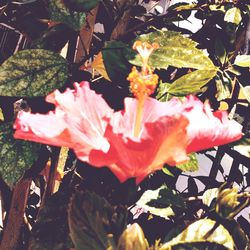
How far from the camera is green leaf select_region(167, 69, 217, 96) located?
769mm

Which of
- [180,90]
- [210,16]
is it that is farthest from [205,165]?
[180,90]

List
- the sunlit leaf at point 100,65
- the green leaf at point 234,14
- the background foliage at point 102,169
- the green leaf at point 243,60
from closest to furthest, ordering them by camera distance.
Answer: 1. the background foliage at point 102,169
2. the sunlit leaf at point 100,65
3. the green leaf at point 243,60
4. the green leaf at point 234,14

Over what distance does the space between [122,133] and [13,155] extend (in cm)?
21

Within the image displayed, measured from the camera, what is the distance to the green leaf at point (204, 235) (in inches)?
27.4

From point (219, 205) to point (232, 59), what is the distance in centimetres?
41

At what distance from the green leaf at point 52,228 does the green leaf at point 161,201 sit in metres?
0.15

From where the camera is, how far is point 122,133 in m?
0.58

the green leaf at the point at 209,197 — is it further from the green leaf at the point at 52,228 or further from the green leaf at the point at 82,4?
the green leaf at the point at 82,4

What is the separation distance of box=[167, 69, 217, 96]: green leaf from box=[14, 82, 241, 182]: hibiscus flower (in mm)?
89

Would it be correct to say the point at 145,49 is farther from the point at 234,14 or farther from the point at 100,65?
the point at 234,14

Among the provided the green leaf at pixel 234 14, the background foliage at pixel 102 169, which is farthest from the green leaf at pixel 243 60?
the green leaf at pixel 234 14

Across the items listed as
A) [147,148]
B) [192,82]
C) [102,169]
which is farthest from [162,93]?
[147,148]

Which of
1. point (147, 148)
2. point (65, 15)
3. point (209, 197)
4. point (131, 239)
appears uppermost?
point (65, 15)

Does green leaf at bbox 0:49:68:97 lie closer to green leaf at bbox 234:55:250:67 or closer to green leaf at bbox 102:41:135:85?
green leaf at bbox 102:41:135:85
